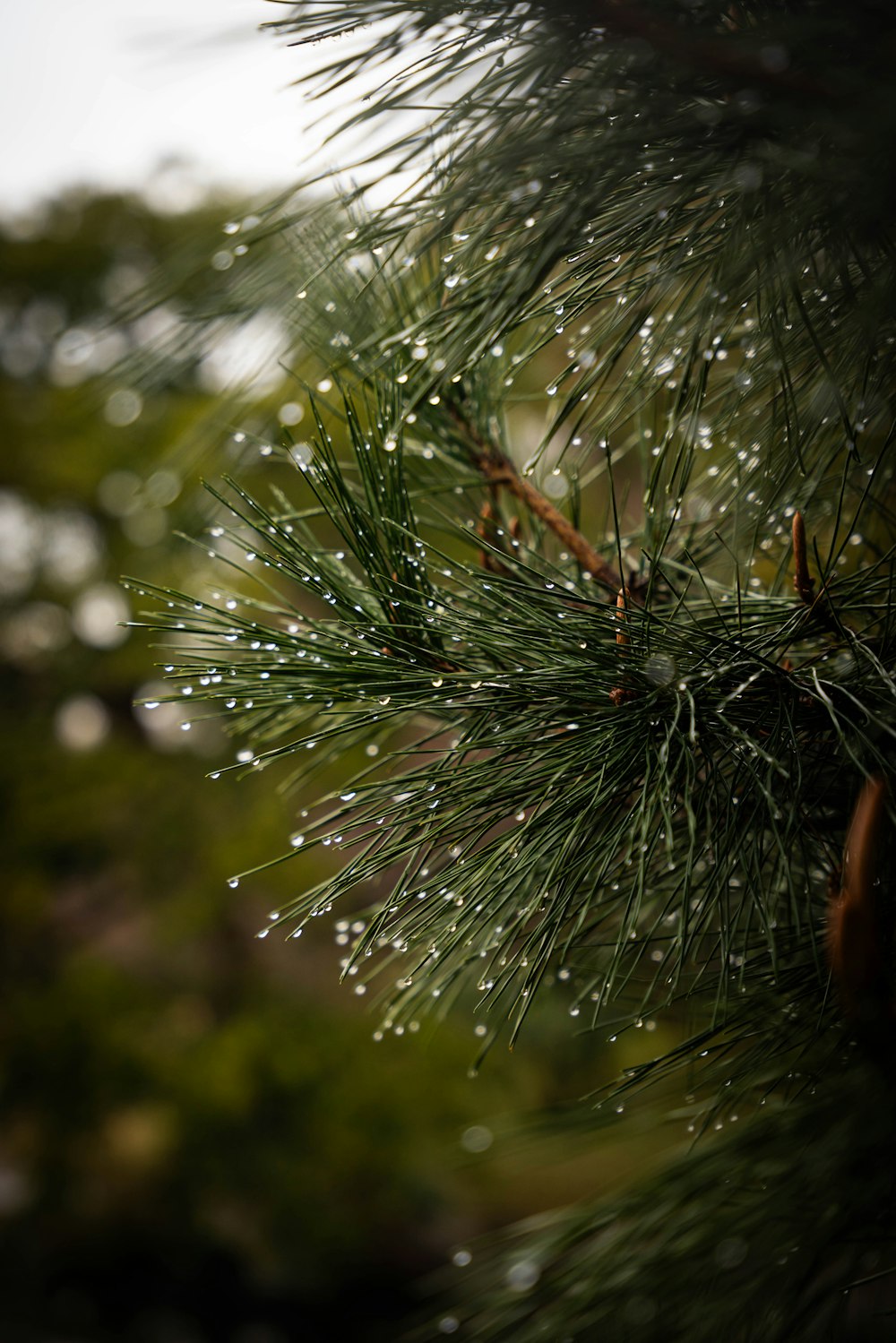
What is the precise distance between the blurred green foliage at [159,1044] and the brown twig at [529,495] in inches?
77.2

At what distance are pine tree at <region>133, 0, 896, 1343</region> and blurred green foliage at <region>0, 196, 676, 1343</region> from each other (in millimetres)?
1961

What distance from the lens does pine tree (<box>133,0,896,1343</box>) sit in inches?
12.6

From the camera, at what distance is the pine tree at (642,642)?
32cm

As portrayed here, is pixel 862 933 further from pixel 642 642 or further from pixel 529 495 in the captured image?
pixel 529 495

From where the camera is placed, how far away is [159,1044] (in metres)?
2.56

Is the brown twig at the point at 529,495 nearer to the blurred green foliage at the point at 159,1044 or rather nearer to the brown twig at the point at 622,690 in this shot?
the brown twig at the point at 622,690

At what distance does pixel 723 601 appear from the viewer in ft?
1.81

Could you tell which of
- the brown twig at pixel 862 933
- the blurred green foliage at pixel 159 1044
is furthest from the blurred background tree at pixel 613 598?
the blurred green foliage at pixel 159 1044

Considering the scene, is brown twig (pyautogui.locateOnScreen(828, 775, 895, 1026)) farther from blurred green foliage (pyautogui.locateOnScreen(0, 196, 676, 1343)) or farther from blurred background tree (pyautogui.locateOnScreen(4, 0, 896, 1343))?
blurred green foliage (pyautogui.locateOnScreen(0, 196, 676, 1343))

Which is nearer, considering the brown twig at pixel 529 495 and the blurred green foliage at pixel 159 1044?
the brown twig at pixel 529 495

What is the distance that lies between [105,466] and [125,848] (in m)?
1.43

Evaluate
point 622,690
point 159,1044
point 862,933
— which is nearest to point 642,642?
point 622,690

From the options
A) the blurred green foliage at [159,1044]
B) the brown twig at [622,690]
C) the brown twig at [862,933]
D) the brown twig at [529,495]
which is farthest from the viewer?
the blurred green foliage at [159,1044]

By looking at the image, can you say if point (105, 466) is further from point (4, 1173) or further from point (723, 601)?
point (723, 601)
